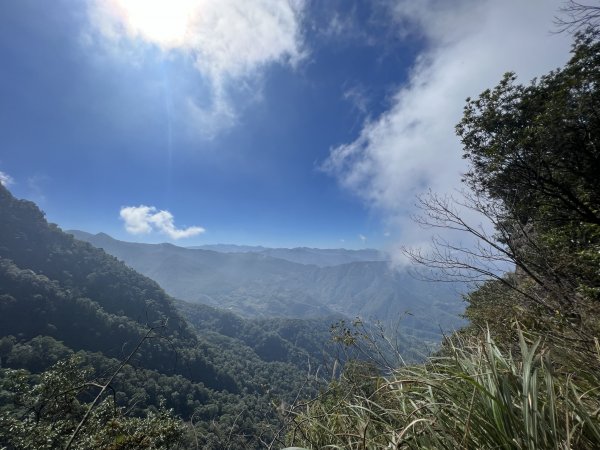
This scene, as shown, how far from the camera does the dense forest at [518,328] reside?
1352mm

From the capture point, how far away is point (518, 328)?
1.80 meters

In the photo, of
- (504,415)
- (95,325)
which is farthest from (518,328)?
(95,325)

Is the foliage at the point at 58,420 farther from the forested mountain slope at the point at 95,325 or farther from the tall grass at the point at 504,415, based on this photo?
the forested mountain slope at the point at 95,325

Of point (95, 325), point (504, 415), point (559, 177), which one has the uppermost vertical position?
point (559, 177)

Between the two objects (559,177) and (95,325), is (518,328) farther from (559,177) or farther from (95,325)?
(95,325)

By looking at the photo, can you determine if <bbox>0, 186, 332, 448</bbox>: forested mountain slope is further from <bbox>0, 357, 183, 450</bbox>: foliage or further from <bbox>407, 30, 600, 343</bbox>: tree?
<bbox>407, 30, 600, 343</bbox>: tree

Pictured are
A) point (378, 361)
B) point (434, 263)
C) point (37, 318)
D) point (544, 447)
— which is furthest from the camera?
point (37, 318)

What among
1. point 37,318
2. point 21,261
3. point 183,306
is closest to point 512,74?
point 37,318

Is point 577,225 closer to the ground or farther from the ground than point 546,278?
farther from the ground

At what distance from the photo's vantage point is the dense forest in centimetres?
135

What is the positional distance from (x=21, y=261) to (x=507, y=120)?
5512 inches

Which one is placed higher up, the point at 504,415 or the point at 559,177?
the point at 559,177

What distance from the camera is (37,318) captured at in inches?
3031

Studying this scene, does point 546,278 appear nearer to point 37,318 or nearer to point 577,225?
point 577,225
